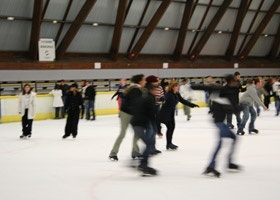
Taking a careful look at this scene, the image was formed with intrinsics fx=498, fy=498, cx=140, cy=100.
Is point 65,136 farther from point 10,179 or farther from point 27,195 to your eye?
point 27,195

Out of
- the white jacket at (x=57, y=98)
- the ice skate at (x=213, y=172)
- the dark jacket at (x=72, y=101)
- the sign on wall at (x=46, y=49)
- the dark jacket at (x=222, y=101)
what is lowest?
the ice skate at (x=213, y=172)

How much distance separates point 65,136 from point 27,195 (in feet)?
23.6

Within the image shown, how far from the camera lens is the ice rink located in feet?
21.7

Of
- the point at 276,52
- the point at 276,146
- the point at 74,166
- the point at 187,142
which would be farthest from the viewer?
the point at 276,52

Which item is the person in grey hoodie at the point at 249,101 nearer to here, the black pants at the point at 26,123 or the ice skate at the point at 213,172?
the ice skate at the point at 213,172

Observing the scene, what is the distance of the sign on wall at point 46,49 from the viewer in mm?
24500

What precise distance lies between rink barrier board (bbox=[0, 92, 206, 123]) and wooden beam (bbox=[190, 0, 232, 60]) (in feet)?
33.1

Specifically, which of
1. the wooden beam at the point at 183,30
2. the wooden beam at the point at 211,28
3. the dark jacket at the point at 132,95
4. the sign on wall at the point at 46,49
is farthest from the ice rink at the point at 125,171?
the wooden beam at the point at 211,28

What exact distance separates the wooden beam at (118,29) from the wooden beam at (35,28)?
15.3 feet

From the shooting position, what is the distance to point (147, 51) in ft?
100

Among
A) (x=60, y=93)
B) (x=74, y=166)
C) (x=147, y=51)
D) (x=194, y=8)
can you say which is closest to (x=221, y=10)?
(x=194, y=8)

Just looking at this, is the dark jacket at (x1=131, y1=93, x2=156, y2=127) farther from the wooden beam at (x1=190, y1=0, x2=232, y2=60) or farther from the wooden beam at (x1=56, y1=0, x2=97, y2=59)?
the wooden beam at (x1=190, y1=0, x2=232, y2=60)

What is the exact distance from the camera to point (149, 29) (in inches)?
1112

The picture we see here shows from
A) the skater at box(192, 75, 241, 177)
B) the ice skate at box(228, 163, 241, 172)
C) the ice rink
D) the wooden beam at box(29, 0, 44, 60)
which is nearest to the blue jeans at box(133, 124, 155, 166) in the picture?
the ice rink
